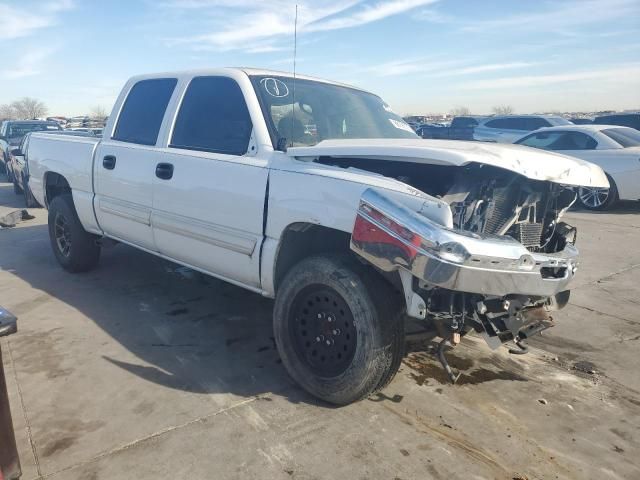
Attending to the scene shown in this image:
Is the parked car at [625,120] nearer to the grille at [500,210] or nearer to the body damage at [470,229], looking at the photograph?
the body damage at [470,229]

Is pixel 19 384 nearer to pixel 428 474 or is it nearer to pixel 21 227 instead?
pixel 428 474

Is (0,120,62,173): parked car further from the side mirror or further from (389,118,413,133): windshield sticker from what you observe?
the side mirror

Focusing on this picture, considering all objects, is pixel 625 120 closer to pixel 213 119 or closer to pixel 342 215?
pixel 213 119

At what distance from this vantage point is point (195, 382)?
336cm

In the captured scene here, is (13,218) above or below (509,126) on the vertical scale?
below

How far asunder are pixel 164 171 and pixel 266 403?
6.42 feet

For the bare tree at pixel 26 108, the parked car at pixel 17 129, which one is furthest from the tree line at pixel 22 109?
the parked car at pixel 17 129

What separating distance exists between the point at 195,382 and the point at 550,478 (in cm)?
208

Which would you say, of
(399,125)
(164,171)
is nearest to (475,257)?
(399,125)

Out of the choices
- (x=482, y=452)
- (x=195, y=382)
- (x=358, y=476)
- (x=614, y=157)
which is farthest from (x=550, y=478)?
(x=614, y=157)

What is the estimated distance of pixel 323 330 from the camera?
123 inches

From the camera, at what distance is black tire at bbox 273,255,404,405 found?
2.86 meters

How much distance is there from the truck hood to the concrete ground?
1358 mm

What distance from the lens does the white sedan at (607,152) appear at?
919 cm
